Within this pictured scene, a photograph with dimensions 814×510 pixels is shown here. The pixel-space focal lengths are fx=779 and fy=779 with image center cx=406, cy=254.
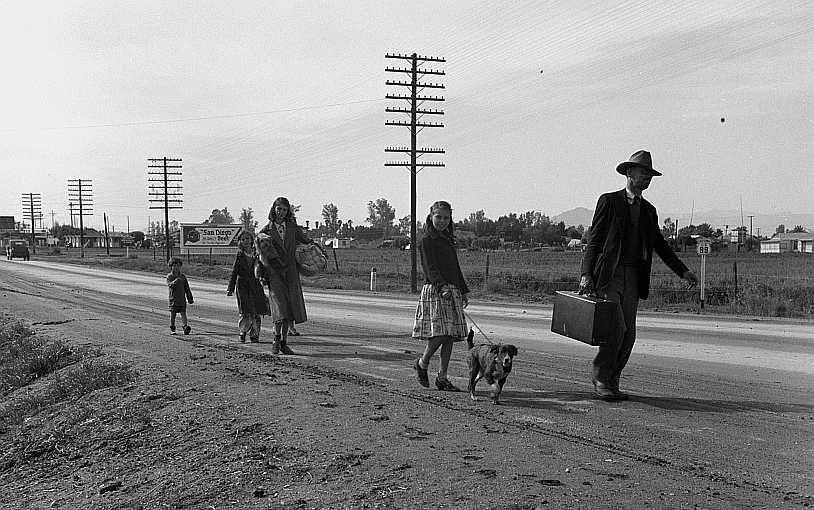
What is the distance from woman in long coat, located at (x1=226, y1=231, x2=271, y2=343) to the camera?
487 inches

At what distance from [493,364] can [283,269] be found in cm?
440

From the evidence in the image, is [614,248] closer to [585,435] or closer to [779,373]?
[585,435]

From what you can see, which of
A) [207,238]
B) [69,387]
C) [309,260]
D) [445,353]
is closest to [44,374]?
[69,387]

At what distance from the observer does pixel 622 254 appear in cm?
706

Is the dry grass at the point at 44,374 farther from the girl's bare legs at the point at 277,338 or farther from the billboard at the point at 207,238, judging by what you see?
the billboard at the point at 207,238

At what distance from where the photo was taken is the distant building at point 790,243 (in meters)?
108

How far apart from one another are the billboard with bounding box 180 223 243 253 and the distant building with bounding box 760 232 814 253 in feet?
238

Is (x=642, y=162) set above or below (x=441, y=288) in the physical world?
above

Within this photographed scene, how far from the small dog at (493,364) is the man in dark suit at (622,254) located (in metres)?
0.89

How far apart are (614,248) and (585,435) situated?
185 centimetres

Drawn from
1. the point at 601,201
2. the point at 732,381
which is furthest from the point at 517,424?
the point at 732,381

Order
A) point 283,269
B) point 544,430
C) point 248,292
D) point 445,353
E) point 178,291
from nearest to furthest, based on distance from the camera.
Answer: point 544,430 → point 445,353 → point 283,269 → point 248,292 → point 178,291

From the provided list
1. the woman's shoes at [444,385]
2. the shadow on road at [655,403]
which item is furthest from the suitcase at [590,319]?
the woman's shoes at [444,385]

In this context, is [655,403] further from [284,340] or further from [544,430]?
[284,340]
